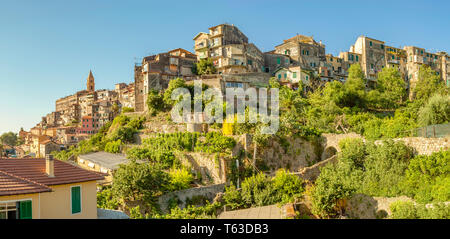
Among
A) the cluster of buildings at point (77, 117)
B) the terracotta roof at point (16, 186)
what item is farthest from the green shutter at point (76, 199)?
the cluster of buildings at point (77, 117)

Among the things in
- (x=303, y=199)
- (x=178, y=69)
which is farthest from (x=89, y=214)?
(x=178, y=69)

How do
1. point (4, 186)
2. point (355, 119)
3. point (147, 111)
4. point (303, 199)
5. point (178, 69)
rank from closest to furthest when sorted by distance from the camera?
1. point (4, 186)
2. point (303, 199)
3. point (355, 119)
4. point (147, 111)
5. point (178, 69)

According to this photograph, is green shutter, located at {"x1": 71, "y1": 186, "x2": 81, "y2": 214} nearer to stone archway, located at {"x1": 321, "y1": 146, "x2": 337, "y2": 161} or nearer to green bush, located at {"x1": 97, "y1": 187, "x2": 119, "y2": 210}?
green bush, located at {"x1": 97, "y1": 187, "x2": 119, "y2": 210}

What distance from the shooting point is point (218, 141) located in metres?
24.7

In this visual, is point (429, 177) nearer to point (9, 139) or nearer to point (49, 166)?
point (49, 166)

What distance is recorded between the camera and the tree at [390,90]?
39875mm

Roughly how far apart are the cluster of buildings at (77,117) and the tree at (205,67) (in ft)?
53.7

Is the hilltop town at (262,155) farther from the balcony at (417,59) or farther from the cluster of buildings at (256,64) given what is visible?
the balcony at (417,59)

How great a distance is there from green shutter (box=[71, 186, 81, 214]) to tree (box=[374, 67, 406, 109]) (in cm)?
3533

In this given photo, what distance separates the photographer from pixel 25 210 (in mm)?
9711

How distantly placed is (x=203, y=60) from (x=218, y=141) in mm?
23502

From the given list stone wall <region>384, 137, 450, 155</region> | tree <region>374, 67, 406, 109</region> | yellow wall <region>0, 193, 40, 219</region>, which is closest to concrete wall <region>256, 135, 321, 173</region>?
stone wall <region>384, 137, 450, 155</region>

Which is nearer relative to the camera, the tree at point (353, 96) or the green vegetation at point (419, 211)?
the green vegetation at point (419, 211)
